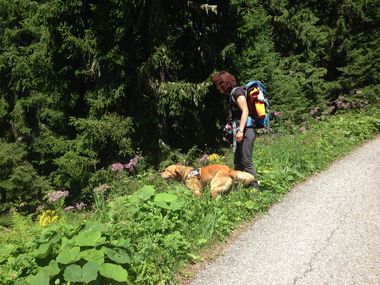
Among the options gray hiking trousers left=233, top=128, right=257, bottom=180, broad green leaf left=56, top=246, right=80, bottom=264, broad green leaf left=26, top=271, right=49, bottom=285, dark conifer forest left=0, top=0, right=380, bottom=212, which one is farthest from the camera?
dark conifer forest left=0, top=0, right=380, bottom=212

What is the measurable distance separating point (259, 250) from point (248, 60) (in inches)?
297

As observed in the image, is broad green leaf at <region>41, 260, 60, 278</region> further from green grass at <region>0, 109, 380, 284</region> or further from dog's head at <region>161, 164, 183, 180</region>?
dog's head at <region>161, 164, 183, 180</region>

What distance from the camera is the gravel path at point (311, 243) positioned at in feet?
13.5

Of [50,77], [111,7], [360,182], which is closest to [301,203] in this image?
[360,182]

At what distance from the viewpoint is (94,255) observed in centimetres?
347

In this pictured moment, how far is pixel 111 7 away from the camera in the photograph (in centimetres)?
916

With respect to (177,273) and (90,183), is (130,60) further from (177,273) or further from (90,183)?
(177,273)

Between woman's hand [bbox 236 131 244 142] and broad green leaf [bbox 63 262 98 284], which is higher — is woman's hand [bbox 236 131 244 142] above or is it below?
above

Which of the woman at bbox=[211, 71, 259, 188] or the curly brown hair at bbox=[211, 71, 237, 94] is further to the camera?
the curly brown hair at bbox=[211, 71, 237, 94]

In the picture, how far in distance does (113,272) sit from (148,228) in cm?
107

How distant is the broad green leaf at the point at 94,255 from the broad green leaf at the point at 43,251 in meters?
0.33

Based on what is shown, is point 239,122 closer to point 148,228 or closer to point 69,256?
point 148,228

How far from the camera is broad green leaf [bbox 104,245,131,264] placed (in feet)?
11.7

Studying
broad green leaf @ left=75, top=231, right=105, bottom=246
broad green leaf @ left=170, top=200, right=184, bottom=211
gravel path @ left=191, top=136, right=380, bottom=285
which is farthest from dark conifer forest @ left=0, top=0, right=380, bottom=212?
broad green leaf @ left=75, top=231, right=105, bottom=246
